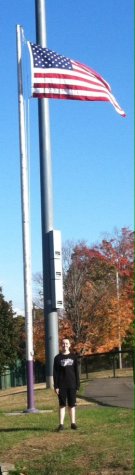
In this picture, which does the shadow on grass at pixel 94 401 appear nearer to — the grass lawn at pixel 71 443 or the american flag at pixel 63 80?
the grass lawn at pixel 71 443

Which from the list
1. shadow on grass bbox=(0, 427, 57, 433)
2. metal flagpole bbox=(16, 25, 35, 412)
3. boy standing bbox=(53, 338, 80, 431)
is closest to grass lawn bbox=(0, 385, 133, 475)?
shadow on grass bbox=(0, 427, 57, 433)

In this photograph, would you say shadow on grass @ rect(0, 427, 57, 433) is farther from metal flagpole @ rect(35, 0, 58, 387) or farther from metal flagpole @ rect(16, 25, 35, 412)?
metal flagpole @ rect(35, 0, 58, 387)

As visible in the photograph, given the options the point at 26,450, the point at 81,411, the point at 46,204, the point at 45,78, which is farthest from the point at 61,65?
the point at 26,450

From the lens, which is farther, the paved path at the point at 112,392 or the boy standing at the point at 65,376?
the paved path at the point at 112,392

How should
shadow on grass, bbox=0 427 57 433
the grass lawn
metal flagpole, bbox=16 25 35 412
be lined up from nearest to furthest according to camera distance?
the grass lawn < shadow on grass, bbox=0 427 57 433 < metal flagpole, bbox=16 25 35 412

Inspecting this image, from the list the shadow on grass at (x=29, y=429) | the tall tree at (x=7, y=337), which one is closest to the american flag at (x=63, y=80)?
the shadow on grass at (x=29, y=429)

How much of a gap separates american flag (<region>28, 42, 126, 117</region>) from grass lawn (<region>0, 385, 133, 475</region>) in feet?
20.6

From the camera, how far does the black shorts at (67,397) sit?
10.6 meters

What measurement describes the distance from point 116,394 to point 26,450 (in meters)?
7.47

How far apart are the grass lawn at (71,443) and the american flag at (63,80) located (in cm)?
629

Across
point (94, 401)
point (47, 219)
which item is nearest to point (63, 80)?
point (47, 219)

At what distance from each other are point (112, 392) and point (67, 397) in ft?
21.1

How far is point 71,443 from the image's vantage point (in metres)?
9.18

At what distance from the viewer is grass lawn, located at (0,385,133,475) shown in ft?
24.9
